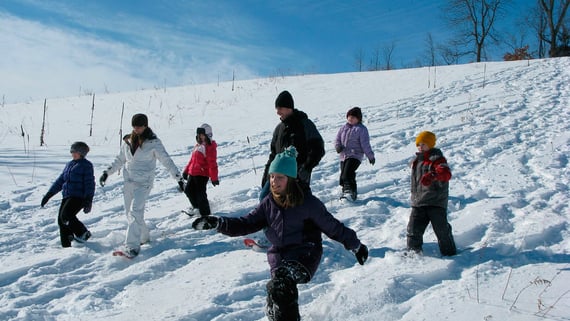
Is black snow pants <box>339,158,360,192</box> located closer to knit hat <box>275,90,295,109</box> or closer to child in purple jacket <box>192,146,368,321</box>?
knit hat <box>275,90,295,109</box>

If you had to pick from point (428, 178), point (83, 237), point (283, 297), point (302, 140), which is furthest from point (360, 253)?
point (83, 237)

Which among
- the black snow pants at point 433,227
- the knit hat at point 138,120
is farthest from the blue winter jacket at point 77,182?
the black snow pants at point 433,227

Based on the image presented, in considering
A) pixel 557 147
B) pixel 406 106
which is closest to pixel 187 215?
pixel 557 147

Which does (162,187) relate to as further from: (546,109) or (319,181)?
(546,109)

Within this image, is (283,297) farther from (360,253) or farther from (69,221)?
(69,221)

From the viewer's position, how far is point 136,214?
5.15m

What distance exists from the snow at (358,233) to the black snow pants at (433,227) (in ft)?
0.53

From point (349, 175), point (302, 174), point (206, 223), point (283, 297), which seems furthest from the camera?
point (349, 175)

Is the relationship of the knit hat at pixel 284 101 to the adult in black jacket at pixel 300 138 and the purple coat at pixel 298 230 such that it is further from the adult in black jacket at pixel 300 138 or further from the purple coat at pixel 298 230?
the purple coat at pixel 298 230

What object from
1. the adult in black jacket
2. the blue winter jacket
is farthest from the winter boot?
the adult in black jacket

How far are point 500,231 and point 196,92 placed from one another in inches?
710

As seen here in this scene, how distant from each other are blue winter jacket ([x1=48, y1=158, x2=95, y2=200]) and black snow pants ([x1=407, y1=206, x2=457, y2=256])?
398 cm

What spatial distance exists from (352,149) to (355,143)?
0.35ft

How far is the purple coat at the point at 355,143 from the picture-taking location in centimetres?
668
